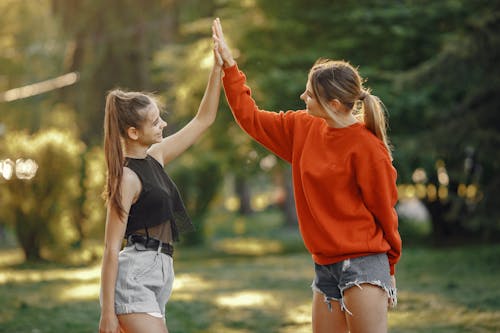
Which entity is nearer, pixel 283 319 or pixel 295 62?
pixel 283 319

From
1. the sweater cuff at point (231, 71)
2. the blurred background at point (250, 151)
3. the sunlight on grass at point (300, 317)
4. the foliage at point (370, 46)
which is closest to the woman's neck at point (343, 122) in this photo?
the sweater cuff at point (231, 71)

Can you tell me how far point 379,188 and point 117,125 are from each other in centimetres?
110

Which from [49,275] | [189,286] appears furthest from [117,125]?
[49,275]

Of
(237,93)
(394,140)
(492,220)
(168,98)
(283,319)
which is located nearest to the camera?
(237,93)

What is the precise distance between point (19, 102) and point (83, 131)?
390cm

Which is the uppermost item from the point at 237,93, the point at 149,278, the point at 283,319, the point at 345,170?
the point at 237,93

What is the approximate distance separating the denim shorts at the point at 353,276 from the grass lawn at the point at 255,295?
3.88m

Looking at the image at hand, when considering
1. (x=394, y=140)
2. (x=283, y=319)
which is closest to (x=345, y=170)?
(x=283, y=319)

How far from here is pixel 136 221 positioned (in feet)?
11.6

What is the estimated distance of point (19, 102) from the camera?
88.8ft

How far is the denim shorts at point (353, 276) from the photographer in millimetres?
3559

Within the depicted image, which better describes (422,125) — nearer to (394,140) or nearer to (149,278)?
(394,140)

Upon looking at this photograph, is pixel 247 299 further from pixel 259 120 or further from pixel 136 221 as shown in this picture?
pixel 136 221

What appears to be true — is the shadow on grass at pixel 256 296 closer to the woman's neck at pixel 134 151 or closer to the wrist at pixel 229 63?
the wrist at pixel 229 63
